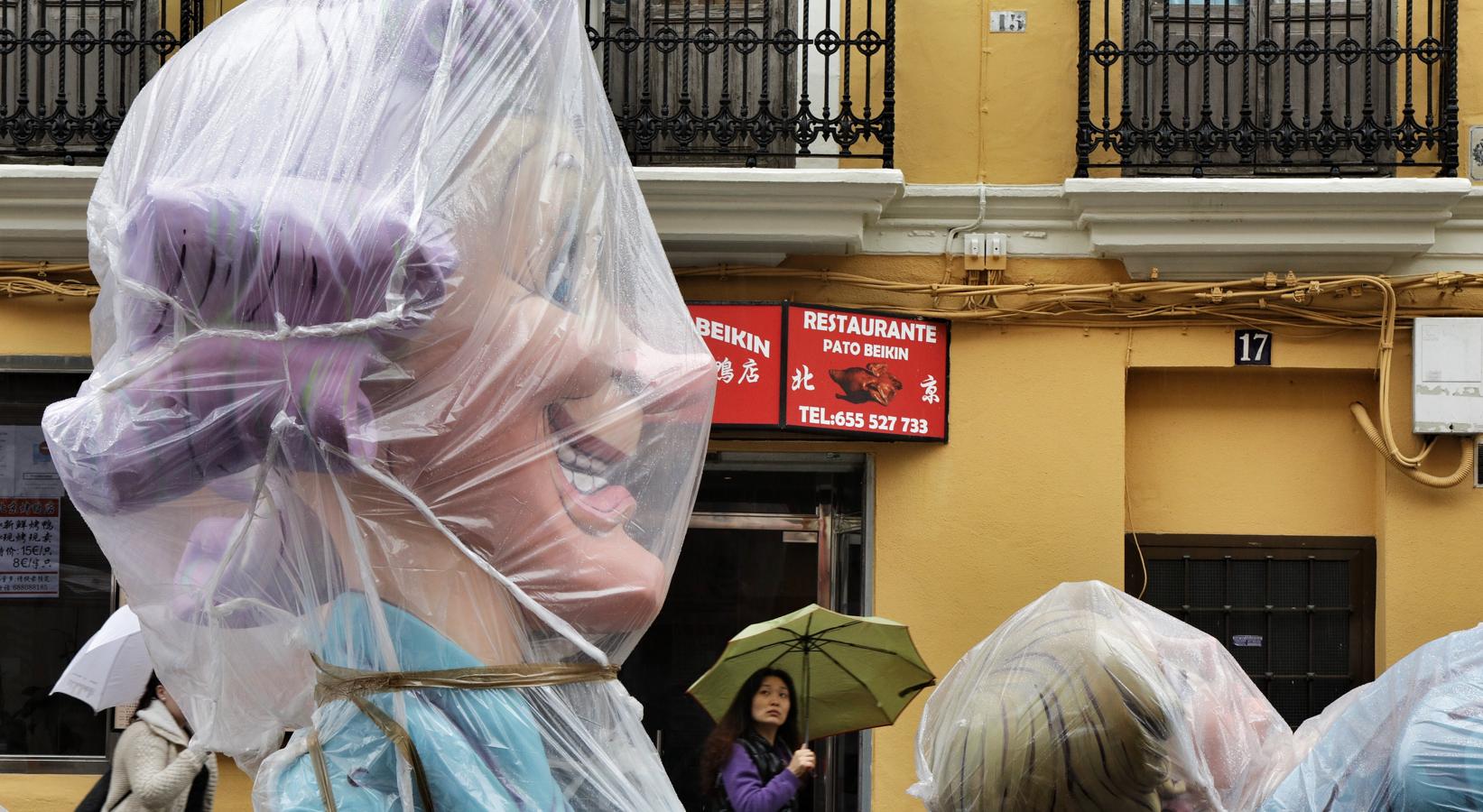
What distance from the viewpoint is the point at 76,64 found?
8.38 meters

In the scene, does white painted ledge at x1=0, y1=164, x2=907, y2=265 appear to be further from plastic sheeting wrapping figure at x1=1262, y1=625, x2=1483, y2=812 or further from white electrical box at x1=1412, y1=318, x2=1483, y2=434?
plastic sheeting wrapping figure at x1=1262, y1=625, x2=1483, y2=812

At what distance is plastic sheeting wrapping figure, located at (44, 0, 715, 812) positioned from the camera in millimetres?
2498

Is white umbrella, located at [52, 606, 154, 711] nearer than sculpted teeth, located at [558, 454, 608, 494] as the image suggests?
No

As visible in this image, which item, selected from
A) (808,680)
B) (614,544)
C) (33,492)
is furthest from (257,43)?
(33,492)

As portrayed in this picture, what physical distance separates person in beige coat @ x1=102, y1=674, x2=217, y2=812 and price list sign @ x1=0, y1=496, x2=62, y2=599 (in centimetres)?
235

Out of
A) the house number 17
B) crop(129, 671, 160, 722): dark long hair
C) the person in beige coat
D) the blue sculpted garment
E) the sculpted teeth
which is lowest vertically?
the person in beige coat

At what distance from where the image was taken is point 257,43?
2.70 meters

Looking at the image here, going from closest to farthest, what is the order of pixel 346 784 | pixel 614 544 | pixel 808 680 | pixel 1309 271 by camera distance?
1. pixel 346 784
2. pixel 614 544
3. pixel 808 680
4. pixel 1309 271

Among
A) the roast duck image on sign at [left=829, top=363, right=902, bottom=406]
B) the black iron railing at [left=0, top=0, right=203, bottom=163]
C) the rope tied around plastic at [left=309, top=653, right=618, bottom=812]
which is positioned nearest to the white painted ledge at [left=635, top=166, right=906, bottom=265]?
the roast duck image on sign at [left=829, top=363, right=902, bottom=406]

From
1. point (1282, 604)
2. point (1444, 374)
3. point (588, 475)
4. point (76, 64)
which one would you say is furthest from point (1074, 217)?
point (588, 475)

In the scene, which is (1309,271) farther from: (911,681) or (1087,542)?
(911,681)

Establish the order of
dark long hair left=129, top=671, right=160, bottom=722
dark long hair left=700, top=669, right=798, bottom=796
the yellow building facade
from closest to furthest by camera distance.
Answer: dark long hair left=700, top=669, right=798, bottom=796 < dark long hair left=129, top=671, right=160, bottom=722 < the yellow building facade

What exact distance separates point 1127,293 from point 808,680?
100 inches

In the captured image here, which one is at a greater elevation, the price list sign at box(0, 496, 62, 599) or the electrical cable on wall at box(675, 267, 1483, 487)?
the electrical cable on wall at box(675, 267, 1483, 487)
